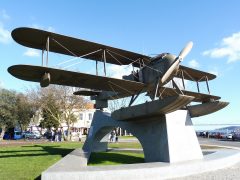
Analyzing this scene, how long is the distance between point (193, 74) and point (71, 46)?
29.1 feet

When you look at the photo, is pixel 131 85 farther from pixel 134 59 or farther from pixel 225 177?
pixel 225 177

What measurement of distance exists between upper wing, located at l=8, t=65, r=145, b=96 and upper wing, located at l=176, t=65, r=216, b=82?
3674 mm

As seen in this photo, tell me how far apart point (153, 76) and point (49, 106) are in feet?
111

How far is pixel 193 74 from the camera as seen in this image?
1922 centimetres

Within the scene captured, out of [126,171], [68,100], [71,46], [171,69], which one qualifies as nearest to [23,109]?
[68,100]

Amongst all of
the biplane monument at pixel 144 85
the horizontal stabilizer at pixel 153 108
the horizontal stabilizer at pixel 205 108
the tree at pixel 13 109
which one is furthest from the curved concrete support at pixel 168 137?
the tree at pixel 13 109

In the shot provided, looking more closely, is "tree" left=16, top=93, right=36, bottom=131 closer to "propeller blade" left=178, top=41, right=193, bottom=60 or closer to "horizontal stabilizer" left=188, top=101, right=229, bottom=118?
"horizontal stabilizer" left=188, top=101, right=229, bottom=118

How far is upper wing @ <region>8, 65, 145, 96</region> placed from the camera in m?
12.5

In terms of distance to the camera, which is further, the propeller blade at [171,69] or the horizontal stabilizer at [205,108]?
the horizontal stabilizer at [205,108]

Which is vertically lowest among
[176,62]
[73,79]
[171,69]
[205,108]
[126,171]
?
[126,171]

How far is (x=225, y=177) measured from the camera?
10727mm

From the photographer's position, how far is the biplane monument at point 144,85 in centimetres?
1284

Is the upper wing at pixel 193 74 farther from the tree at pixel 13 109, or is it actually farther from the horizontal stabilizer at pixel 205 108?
the tree at pixel 13 109

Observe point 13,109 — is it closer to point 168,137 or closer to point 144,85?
point 144,85
